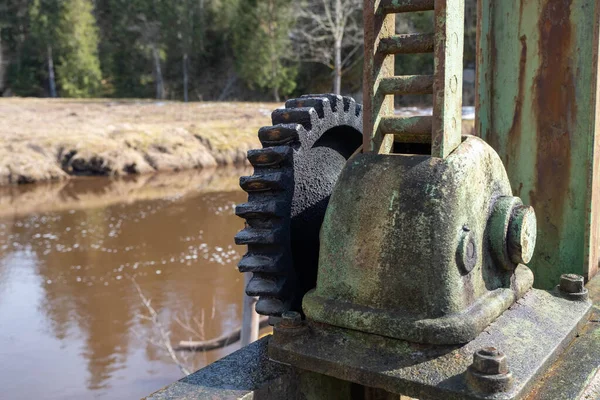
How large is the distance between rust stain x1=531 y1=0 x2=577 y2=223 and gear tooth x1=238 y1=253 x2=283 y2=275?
1.51 metres

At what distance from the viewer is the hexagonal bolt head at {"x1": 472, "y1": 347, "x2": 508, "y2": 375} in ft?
5.03

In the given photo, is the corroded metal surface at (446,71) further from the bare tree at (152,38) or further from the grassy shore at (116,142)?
the bare tree at (152,38)

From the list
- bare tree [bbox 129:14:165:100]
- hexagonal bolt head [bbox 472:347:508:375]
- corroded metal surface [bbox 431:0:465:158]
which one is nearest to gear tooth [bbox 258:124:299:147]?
corroded metal surface [bbox 431:0:465:158]

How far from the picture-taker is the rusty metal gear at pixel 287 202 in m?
2.06

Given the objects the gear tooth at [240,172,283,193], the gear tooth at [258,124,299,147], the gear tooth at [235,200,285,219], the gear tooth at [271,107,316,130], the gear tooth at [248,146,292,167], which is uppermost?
the gear tooth at [271,107,316,130]

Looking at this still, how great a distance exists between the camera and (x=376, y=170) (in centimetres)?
183

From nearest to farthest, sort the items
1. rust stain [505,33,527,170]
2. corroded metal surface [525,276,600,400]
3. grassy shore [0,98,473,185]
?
1. corroded metal surface [525,276,600,400]
2. rust stain [505,33,527,170]
3. grassy shore [0,98,473,185]

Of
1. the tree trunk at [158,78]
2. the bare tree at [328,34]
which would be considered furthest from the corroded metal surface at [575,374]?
the tree trunk at [158,78]

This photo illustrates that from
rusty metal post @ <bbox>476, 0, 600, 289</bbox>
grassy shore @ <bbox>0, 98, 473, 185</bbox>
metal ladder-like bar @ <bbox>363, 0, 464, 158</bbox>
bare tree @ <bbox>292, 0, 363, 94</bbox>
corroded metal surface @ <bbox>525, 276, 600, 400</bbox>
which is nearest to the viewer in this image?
corroded metal surface @ <bbox>525, 276, 600, 400</bbox>

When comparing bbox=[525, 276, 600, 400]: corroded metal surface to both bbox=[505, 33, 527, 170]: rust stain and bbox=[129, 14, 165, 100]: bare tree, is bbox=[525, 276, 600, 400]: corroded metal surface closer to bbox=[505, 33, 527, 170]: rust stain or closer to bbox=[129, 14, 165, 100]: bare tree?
bbox=[505, 33, 527, 170]: rust stain

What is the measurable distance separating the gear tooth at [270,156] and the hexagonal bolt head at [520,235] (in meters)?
0.72

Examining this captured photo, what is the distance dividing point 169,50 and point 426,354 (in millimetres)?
40699

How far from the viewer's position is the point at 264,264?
80.6 inches

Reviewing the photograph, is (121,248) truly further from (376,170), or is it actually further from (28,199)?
(376,170)
